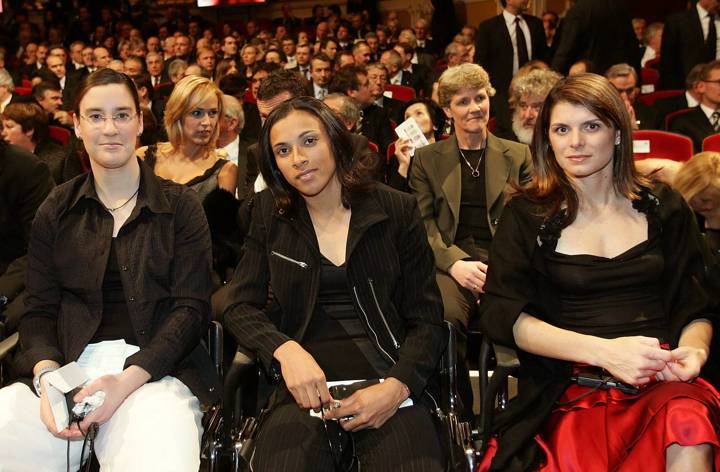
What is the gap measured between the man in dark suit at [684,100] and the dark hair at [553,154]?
3533 millimetres

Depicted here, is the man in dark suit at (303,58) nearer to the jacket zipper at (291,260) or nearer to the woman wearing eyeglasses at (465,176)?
the woman wearing eyeglasses at (465,176)

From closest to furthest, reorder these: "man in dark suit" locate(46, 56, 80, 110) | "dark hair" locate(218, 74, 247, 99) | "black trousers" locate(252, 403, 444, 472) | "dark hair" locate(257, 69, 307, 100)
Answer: "black trousers" locate(252, 403, 444, 472) → "dark hair" locate(257, 69, 307, 100) → "dark hair" locate(218, 74, 247, 99) → "man in dark suit" locate(46, 56, 80, 110)

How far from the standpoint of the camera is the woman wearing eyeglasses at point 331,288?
7.61 ft

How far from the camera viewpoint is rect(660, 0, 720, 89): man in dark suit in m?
7.09

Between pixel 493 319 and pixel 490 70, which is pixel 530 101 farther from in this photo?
pixel 490 70

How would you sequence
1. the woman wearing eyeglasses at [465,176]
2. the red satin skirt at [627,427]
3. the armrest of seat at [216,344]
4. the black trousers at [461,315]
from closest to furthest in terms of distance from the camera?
the red satin skirt at [627,427]
the armrest of seat at [216,344]
the black trousers at [461,315]
the woman wearing eyeglasses at [465,176]

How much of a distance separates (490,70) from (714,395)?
547 cm

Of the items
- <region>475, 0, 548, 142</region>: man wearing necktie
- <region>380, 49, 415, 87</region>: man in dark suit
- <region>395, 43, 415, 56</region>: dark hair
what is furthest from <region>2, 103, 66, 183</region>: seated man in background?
<region>395, 43, 415, 56</region>: dark hair

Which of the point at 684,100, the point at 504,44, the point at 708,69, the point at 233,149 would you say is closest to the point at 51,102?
the point at 233,149

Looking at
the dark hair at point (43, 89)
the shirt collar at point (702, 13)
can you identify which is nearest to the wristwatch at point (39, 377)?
the dark hair at point (43, 89)

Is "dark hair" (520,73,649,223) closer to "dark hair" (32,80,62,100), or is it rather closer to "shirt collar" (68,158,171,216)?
"shirt collar" (68,158,171,216)

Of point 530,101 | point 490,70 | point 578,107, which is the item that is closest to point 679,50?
point 490,70

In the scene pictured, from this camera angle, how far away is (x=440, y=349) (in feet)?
8.17

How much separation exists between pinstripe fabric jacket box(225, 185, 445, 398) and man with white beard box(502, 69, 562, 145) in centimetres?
195
